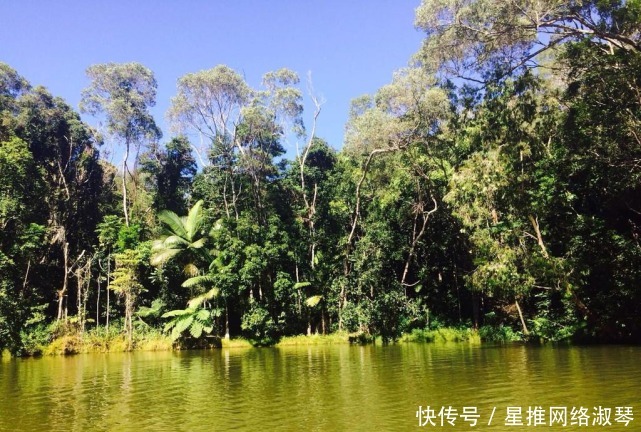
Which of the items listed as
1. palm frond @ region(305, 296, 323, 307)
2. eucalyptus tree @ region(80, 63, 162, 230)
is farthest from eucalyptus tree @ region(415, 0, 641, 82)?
eucalyptus tree @ region(80, 63, 162, 230)

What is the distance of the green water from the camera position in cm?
728

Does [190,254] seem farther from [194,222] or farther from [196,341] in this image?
[196,341]

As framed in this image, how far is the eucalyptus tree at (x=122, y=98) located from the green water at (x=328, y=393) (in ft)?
66.3

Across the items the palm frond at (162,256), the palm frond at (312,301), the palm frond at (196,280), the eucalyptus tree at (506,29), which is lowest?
the palm frond at (312,301)

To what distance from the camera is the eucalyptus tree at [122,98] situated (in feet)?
105

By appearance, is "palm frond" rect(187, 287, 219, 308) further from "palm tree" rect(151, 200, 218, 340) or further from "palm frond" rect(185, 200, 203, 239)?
"palm frond" rect(185, 200, 203, 239)

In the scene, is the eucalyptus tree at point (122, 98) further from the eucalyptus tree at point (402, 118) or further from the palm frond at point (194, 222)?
the eucalyptus tree at point (402, 118)

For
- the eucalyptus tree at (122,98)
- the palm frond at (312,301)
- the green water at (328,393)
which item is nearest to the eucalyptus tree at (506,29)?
the green water at (328,393)

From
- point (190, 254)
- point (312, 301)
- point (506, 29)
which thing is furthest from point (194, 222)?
point (506, 29)

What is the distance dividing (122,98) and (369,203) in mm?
17197

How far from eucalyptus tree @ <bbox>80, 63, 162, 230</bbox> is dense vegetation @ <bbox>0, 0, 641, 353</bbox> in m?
0.13

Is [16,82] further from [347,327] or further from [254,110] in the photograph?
[347,327]

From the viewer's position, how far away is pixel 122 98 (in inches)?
1267

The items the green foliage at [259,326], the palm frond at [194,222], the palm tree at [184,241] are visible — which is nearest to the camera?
the green foliage at [259,326]
